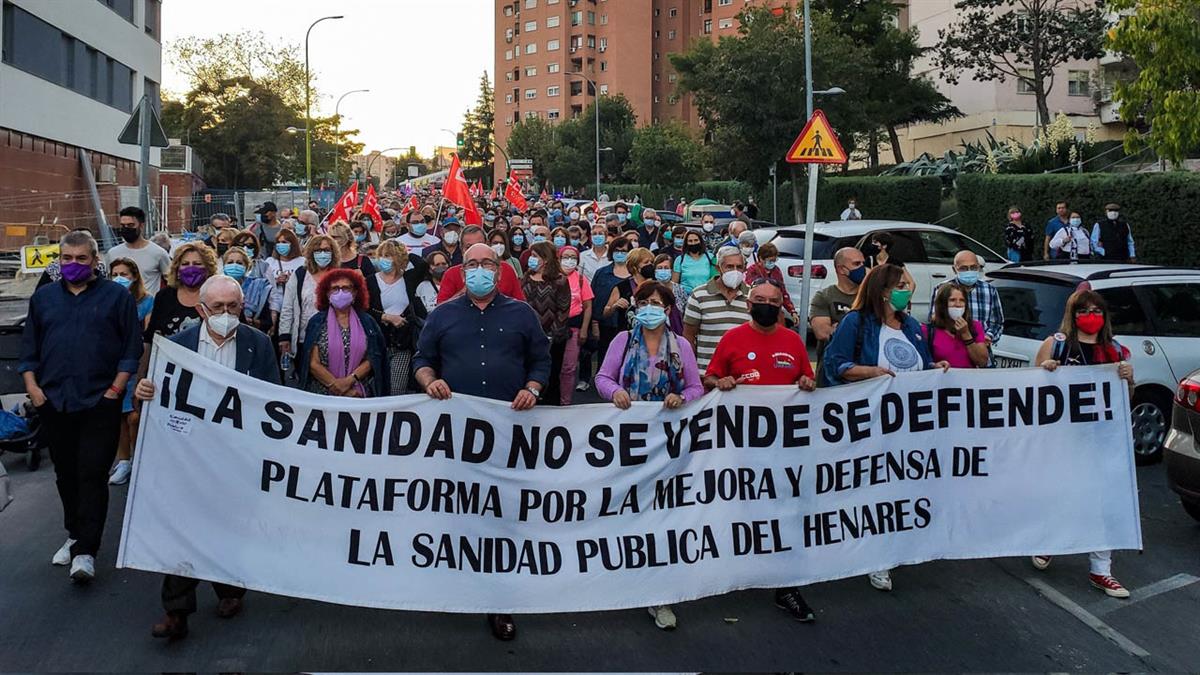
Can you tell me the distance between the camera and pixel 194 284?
7.26 meters

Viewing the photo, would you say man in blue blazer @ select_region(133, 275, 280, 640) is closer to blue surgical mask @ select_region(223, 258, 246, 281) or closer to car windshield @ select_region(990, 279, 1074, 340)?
blue surgical mask @ select_region(223, 258, 246, 281)

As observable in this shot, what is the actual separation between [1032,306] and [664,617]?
533cm

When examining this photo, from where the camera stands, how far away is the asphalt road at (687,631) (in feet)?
16.5

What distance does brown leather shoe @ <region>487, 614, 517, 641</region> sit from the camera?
17.4ft

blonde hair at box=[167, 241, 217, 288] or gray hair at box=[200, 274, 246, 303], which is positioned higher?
blonde hair at box=[167, 241, 217, 288]

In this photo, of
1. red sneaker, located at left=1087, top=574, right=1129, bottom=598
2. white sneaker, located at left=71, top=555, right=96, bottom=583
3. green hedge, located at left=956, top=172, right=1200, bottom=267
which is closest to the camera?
white sneaker, located at left=71, top=555, right=96, bottom=583

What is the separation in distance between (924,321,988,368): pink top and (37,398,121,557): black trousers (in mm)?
4666

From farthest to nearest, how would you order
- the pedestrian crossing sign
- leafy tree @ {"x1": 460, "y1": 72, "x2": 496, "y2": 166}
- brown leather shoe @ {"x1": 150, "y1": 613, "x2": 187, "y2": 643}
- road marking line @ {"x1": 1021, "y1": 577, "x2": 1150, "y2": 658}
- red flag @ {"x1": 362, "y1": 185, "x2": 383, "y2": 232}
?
1. leafy tree @ {"x1": 460, "y1": 72, "x2": 496, "y2": 166}
2. red flag @ {"x1": 362, "y1": 185, "x2": 383, "y2": 232}
3. the pedestrian crossing sign
4. road marking line @ {"x1": 1021, "y1": 577, "x2": 1150, "y2": 658}
5. brown leather shoe @ {"x1": 150, "y1": 613, "x2": 187, "y2": 643}

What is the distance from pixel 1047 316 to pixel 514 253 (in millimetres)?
6517

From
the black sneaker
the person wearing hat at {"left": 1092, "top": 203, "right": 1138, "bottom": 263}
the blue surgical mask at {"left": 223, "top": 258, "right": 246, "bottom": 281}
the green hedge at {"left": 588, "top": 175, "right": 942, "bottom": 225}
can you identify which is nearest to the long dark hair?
the black sneaker

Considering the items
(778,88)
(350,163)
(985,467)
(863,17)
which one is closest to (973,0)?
(863,17)

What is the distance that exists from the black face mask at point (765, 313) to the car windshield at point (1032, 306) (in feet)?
13.3

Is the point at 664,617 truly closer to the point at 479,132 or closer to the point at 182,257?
the point at 182,257

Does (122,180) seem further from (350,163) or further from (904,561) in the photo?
(350,163)
